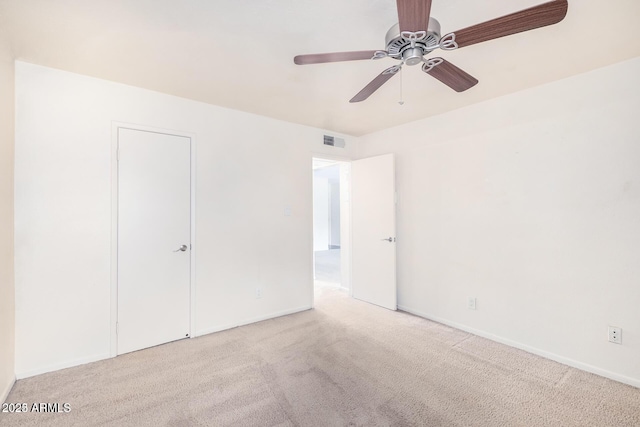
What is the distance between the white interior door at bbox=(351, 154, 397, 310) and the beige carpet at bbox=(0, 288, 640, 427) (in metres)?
0.99

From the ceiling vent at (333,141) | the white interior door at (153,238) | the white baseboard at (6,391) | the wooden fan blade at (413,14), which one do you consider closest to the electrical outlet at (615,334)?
the wooden fan blade at (413,14)

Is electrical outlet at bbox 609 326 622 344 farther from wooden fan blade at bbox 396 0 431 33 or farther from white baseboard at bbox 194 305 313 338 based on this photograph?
white baseboard at bbox 194 305 313 338

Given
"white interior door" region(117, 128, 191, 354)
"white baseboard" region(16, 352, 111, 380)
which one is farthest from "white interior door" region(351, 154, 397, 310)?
"white baseboard" region(16, 352, 111, 380)

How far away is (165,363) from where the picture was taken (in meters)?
2.39

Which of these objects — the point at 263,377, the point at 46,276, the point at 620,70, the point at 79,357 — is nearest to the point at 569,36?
the point at 620,70

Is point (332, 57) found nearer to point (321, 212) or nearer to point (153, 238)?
point (153, 238)

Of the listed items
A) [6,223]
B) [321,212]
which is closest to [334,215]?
[321,212]

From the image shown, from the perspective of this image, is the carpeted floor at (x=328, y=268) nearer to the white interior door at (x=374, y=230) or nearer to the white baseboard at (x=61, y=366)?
the white interior door at (x=374, y=230)

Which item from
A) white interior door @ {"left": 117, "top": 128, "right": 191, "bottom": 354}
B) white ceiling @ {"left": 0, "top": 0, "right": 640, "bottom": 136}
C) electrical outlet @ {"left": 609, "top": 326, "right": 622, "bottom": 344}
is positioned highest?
white ceiling @ {"left": 0, "top": 0, "right": 640, "bottom": 136}

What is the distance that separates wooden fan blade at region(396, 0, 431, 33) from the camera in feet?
3.79

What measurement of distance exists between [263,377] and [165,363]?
906 mm

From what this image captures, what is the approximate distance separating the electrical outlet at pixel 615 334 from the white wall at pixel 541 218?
4cm

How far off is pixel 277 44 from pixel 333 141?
2160 millimetres

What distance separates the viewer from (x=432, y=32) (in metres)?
1.37
